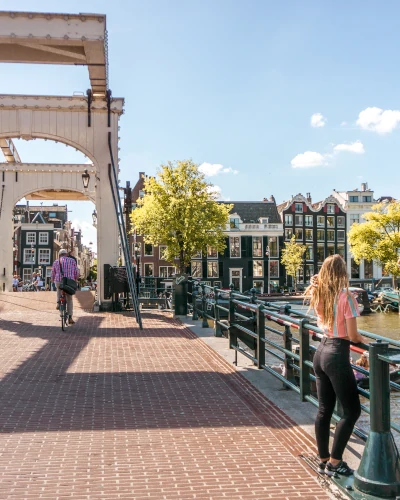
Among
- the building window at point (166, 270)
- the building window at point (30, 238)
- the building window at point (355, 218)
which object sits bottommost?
the building window at point (166, 270)

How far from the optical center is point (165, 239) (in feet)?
110

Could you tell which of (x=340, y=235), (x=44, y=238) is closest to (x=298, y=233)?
(x=340, y=235)

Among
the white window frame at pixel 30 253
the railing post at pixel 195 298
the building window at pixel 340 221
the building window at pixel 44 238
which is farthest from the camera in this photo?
the building window at pixel 44 238

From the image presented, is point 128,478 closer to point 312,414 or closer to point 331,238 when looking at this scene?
point 312,414

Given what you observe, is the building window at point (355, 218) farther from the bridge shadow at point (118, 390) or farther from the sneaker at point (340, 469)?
the sneaker at point (340, 469)

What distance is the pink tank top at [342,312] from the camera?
345 cm

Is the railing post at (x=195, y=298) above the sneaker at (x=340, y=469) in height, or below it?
above

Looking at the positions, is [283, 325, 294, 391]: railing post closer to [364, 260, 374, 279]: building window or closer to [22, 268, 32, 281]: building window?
[22, 268, 32, 281]: building window

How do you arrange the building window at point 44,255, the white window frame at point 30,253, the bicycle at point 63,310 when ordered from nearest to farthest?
the bicycle at point 63,310 → the white window frame at point 30,253 → the building window at point 44,255

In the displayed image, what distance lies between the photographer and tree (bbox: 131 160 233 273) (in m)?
32.9

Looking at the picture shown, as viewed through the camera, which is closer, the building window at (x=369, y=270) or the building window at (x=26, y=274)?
the building window at (x=26, y=274)

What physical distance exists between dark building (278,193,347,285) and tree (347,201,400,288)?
11.0m

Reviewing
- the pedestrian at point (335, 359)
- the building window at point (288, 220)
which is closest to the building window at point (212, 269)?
the building window at point (288, 220)

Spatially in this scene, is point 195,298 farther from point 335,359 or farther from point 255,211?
point 255,211
